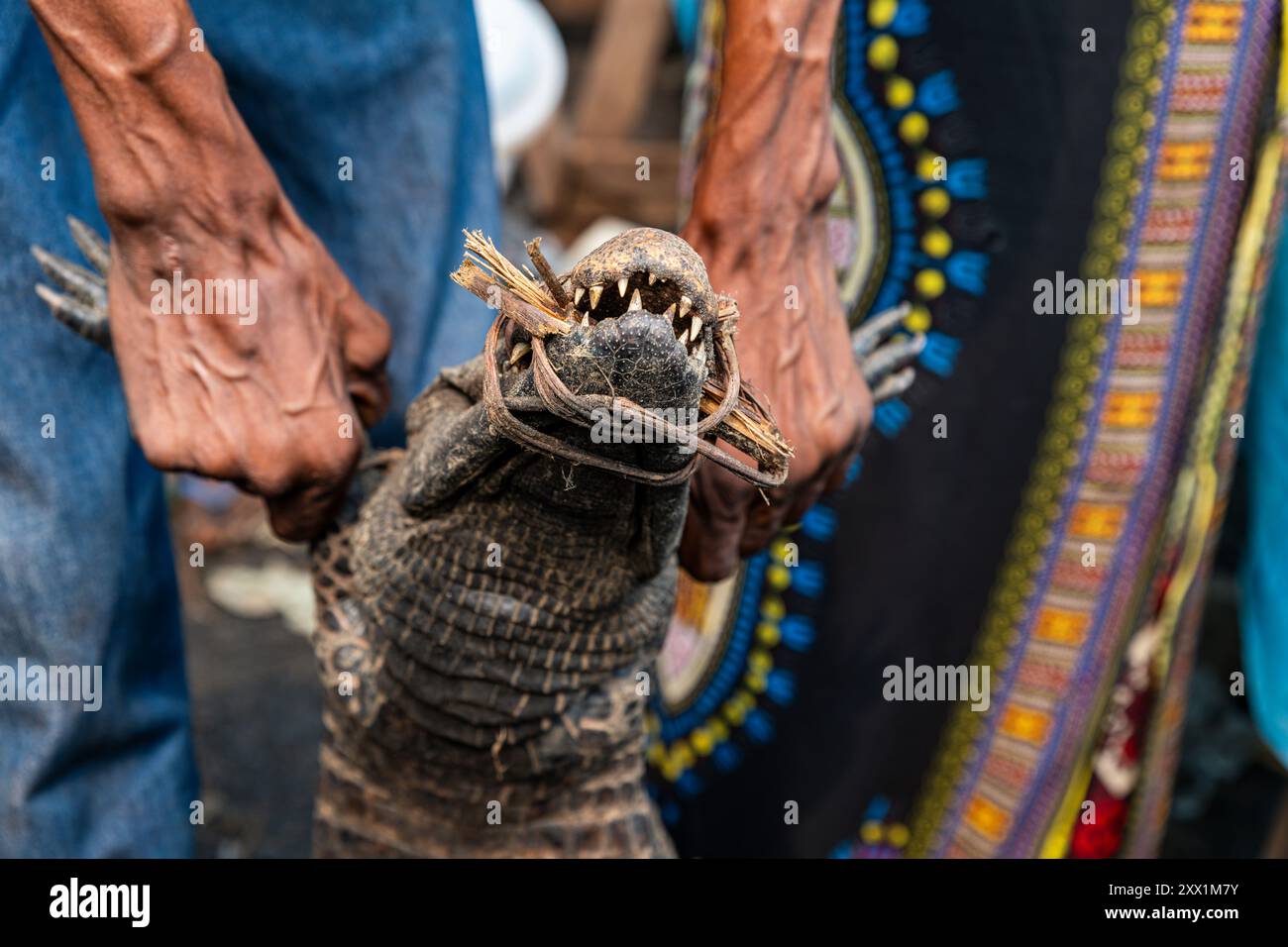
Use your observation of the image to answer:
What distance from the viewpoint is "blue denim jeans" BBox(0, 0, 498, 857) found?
35.8 inches

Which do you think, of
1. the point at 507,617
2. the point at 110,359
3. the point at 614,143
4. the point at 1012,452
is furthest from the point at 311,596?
the point at 614,143

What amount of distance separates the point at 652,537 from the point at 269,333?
0.24m

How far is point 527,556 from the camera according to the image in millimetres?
704

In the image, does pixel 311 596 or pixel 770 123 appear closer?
pixel 770 123

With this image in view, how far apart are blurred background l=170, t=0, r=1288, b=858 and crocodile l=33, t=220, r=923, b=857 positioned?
2.35 ft

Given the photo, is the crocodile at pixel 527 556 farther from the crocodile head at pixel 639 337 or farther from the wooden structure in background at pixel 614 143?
the wooden structure in background at pixel 614 143

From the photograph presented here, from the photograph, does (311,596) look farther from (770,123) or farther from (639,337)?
(639,337)

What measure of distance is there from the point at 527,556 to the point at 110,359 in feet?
1.48

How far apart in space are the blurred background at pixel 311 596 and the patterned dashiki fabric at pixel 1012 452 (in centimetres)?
32

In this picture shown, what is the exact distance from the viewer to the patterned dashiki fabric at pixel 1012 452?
111 cm

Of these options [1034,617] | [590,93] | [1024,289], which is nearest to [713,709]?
[1034,617]

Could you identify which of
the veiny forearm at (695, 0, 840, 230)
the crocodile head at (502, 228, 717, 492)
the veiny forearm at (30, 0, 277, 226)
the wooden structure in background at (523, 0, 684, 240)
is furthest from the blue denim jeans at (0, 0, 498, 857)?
the wooden structure in background at (523, 0, 684, 240)

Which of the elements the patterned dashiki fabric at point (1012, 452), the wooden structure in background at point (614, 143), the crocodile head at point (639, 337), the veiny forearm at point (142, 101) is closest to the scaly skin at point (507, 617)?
the crocodile head at point (639, 337)
